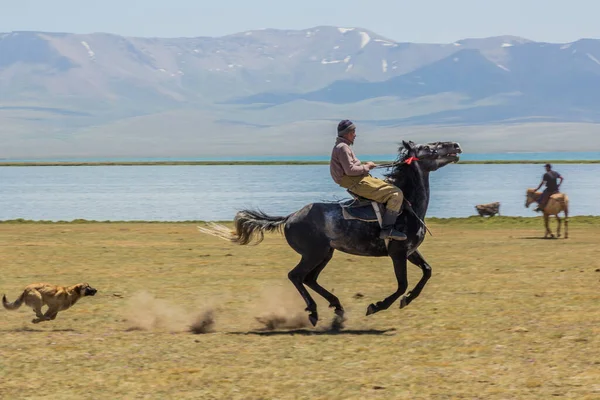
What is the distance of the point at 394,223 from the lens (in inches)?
528

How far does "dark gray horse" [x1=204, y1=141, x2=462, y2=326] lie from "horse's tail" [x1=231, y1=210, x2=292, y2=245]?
308 mm

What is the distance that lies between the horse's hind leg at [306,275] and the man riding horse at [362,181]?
108 centimetres

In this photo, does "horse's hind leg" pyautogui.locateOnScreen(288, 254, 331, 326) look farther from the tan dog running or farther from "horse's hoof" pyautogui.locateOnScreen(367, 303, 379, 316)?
the tan dog running

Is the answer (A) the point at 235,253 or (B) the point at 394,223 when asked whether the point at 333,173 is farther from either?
(A) the point at 235,253

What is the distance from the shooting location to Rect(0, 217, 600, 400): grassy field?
9703 millimetres

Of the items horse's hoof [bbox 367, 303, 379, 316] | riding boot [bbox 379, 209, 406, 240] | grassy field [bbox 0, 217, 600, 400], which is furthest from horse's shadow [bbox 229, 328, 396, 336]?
riding boot [bbox 379, 209, 406, 240]

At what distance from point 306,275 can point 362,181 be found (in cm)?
163

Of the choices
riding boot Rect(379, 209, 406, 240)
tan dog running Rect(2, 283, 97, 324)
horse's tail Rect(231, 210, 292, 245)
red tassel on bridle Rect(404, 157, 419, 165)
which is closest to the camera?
riding boot Rect(379, 209, 406, 240)

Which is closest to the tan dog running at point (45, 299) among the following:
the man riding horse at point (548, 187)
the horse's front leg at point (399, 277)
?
the horse's front leg at point (399, 277)

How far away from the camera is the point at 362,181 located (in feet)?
44.1

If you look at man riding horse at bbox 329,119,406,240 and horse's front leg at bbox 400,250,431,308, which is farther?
horse's front leg at bbox 400,250,431,308

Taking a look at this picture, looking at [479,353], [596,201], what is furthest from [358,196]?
[596,201]

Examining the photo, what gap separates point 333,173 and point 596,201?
58.7m

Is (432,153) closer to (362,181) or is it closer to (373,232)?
(362,181)
